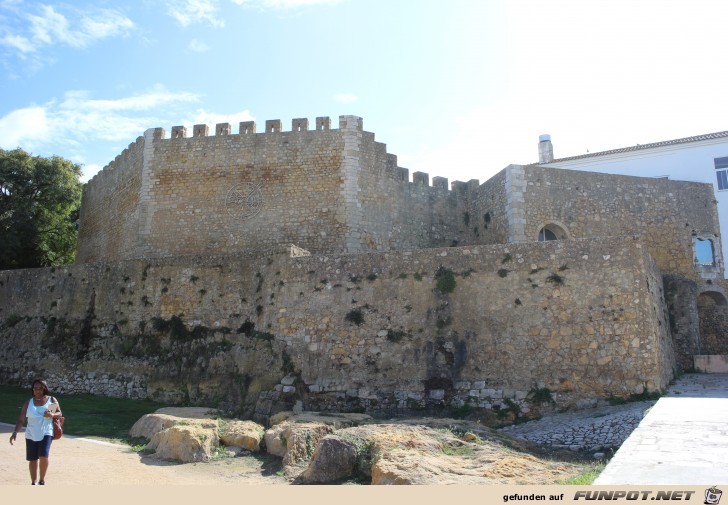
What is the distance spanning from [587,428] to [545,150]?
30.0m

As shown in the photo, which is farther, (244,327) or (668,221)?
(668,221)

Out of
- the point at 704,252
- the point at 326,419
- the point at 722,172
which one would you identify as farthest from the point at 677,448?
the point at 722,172

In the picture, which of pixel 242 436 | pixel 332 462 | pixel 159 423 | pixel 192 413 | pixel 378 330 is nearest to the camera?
pixel 332 462

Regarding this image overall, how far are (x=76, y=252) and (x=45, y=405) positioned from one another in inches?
1074

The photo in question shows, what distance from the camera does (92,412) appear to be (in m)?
16.4

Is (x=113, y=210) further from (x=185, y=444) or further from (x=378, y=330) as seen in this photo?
(x=185, y=444)

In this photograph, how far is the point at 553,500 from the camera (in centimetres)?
654

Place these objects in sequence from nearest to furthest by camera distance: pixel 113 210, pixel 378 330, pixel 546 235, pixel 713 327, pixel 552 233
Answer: pixel 378 330, pixel 713 327, pixel 552 233, pixel 546 235, pixel 113 210

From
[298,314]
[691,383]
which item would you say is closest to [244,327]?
[298,314]

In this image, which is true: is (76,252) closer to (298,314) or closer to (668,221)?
(298,314)

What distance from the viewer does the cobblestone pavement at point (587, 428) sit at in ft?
38.5

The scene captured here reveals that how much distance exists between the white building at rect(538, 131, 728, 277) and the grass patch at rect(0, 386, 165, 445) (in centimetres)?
2977

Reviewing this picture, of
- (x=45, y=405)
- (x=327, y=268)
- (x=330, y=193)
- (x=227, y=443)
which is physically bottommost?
(x=227, y=443)

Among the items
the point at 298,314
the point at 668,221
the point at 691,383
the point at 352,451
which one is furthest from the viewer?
the point at 668,221
